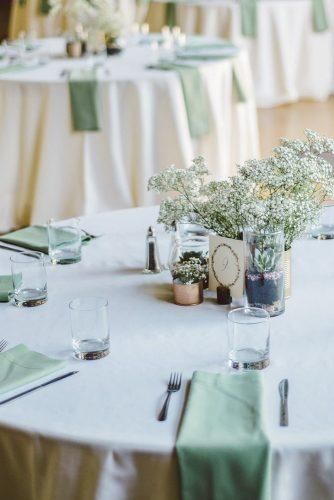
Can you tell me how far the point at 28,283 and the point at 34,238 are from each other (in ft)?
1.60

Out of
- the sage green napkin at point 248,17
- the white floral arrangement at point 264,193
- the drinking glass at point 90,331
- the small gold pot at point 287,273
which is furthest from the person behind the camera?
the sage green napkin at point 248,17

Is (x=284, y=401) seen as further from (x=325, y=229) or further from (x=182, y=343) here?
(x=325, y=229)

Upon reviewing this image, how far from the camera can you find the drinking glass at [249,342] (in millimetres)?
1755

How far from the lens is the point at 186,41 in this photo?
19.4 ft

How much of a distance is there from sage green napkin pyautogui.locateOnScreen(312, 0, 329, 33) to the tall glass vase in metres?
6.89

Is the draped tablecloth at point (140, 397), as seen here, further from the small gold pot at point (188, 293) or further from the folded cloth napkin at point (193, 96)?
the folded cloth napkin at point (193, 96)

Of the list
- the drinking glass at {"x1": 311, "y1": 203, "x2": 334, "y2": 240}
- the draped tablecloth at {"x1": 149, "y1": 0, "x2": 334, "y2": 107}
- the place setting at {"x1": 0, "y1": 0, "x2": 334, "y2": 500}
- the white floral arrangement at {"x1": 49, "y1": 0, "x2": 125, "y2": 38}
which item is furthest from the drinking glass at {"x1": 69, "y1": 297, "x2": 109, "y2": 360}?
the draped tablecloth at {"x1": 149, "y1": 0, "x2": 334, "y2": 107}

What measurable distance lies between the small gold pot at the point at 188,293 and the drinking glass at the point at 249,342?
287 millimetres

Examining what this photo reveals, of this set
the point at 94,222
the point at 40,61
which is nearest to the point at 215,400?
the point at 94,222

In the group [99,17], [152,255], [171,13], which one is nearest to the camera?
[152,255]

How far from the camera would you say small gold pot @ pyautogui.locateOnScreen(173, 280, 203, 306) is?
207cm

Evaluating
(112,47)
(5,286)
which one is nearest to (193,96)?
(112,47)

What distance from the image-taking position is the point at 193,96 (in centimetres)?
488

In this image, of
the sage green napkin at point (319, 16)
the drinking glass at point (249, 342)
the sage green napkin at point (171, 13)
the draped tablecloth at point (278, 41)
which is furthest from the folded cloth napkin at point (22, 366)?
the sage green napkin at point (319, 16)
